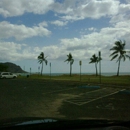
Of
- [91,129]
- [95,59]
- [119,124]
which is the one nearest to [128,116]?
[119,124]

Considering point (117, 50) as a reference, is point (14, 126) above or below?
below

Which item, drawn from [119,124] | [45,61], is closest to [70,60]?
[45,61]

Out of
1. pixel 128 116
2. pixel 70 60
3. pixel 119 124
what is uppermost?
pixel 70 60

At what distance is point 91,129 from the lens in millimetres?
3545

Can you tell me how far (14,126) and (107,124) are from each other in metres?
1.38

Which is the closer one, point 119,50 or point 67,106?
point 67,106

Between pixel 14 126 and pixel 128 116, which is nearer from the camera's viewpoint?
pixel 14 126

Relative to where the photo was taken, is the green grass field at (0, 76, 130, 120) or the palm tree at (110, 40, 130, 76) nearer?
the green grass field at (0, 76, 130, 120)

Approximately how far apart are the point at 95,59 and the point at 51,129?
3527 inches

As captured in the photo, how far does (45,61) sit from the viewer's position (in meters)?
95.9

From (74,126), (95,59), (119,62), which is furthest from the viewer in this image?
(95,59)

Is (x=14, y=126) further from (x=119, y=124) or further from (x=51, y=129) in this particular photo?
(x=119, y=124)

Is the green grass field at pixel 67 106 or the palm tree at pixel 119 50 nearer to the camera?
the green grass field at pixel 67 106

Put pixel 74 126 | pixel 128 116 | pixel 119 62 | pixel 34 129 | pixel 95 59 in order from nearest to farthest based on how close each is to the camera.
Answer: pixel 34 129 < pixel 74 126 < pixel 128 116 < pixel 119 62 < pixel 95 59
